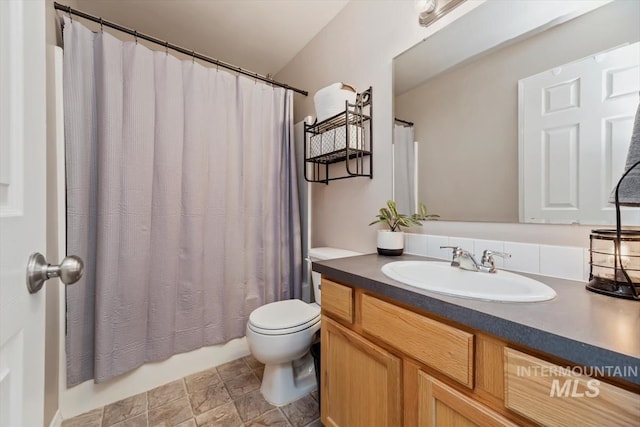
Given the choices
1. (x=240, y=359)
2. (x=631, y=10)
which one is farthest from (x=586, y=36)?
(x=240, y=359)

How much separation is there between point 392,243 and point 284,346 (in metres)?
0.78

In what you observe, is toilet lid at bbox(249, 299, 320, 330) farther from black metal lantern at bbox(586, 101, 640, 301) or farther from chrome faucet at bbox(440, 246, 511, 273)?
black metal lantern at bbox(586, 101, 640, 301)

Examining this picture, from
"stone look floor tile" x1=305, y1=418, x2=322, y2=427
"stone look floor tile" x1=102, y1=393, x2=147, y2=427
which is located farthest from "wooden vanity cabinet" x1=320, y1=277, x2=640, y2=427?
"stone look floor tile" x1=102, y1=393, x2=147, y2=427

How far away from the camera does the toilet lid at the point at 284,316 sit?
1.36m

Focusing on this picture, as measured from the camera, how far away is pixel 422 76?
1.33 meters

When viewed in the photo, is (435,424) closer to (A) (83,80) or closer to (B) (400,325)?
(B) (400,325)

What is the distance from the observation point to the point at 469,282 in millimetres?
973

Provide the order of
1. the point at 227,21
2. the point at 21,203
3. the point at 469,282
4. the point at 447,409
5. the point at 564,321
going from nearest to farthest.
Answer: the point at 21,203, the point at 564,321, the point at 447,409, the point at 469,282, the point at 227,21

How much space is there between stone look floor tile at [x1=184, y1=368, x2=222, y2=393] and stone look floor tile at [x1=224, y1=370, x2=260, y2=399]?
9 cm

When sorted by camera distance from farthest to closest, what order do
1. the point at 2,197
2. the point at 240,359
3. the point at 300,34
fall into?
1. the point at 300,34
2. the point at 240,359
3. the point at 2,197

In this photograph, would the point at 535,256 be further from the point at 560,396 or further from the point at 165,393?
the point at 165,393

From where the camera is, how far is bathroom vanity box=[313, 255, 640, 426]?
0.46 meters

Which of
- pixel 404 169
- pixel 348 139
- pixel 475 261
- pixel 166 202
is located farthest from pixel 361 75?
pixel 166 202

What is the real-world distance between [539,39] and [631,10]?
0.22m
